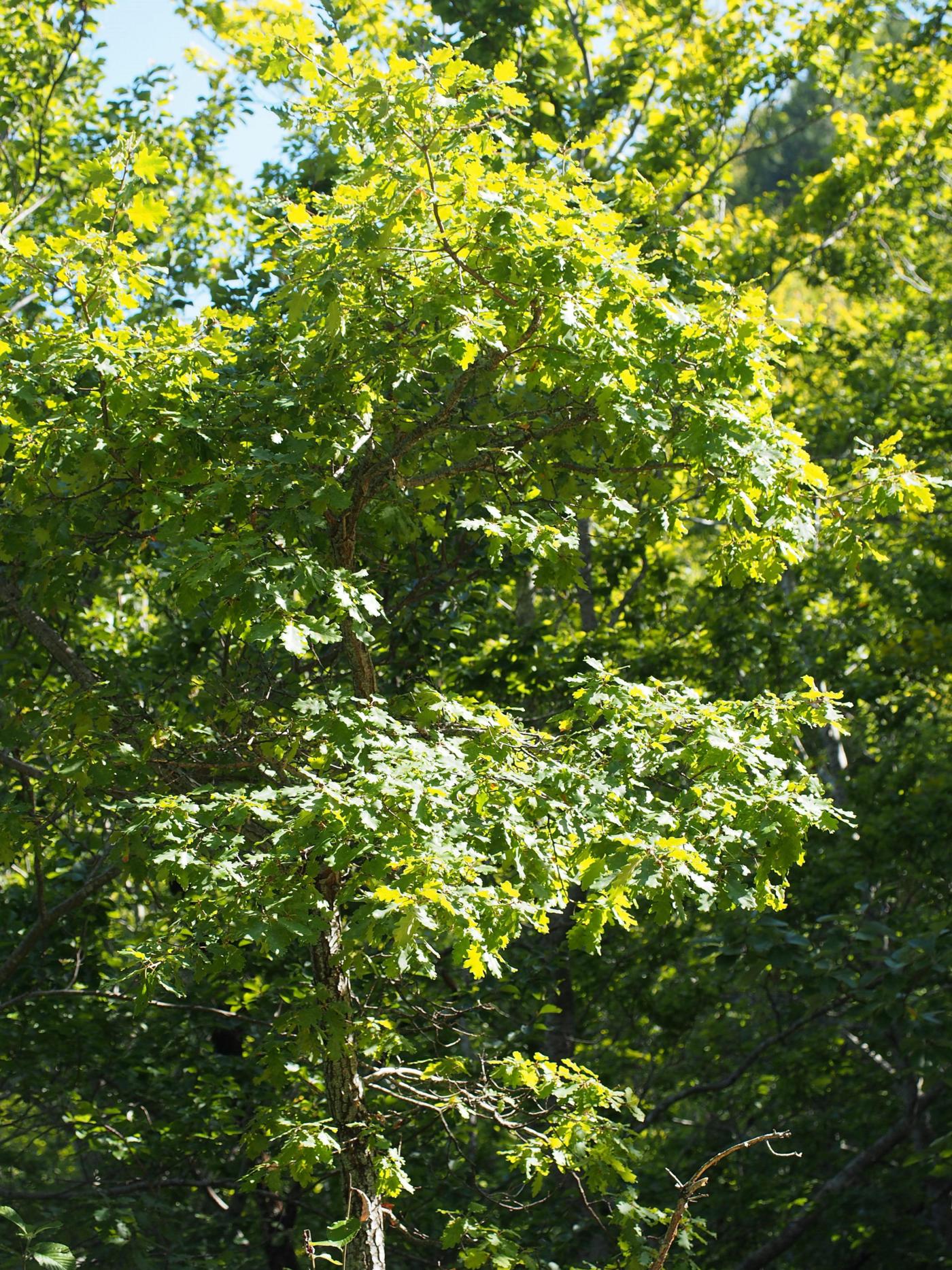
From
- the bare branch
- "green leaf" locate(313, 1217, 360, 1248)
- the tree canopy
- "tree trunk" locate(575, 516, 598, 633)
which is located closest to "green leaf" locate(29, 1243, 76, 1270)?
the tree canopy

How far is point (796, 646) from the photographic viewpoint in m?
10.6

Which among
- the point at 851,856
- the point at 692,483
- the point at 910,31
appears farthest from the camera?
the point at 910,31

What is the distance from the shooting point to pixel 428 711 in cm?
489

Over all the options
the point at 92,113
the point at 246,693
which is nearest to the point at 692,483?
the point at 246,693

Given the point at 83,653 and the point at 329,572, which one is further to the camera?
the point at 83,653

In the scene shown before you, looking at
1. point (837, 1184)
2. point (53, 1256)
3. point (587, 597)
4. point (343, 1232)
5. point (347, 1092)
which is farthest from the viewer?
point (587, 597)

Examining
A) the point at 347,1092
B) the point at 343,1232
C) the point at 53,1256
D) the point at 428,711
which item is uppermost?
the point at 428,711

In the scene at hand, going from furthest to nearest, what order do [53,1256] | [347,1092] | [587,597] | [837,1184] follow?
[587,597] < [837,1184] < [347,1092] < [53,1256]

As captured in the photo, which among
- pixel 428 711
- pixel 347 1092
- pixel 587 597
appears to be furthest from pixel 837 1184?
pixel 428 711

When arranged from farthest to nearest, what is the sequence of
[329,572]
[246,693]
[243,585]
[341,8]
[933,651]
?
1. [933,651]
2. [341,8]
3. [246,693]
4. [329,572]
5. [243,585]

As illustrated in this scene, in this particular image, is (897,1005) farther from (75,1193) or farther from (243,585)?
(75,1193)

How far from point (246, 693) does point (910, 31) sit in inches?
396

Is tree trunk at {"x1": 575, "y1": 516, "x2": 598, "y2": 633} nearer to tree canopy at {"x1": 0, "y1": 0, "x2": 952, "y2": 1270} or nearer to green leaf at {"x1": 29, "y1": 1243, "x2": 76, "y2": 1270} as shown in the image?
tree canopy at {"x1": 0, "y1": 0, "x2": 952, "y2": 1270}

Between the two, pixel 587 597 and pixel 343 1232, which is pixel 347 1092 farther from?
pixel 587 597
